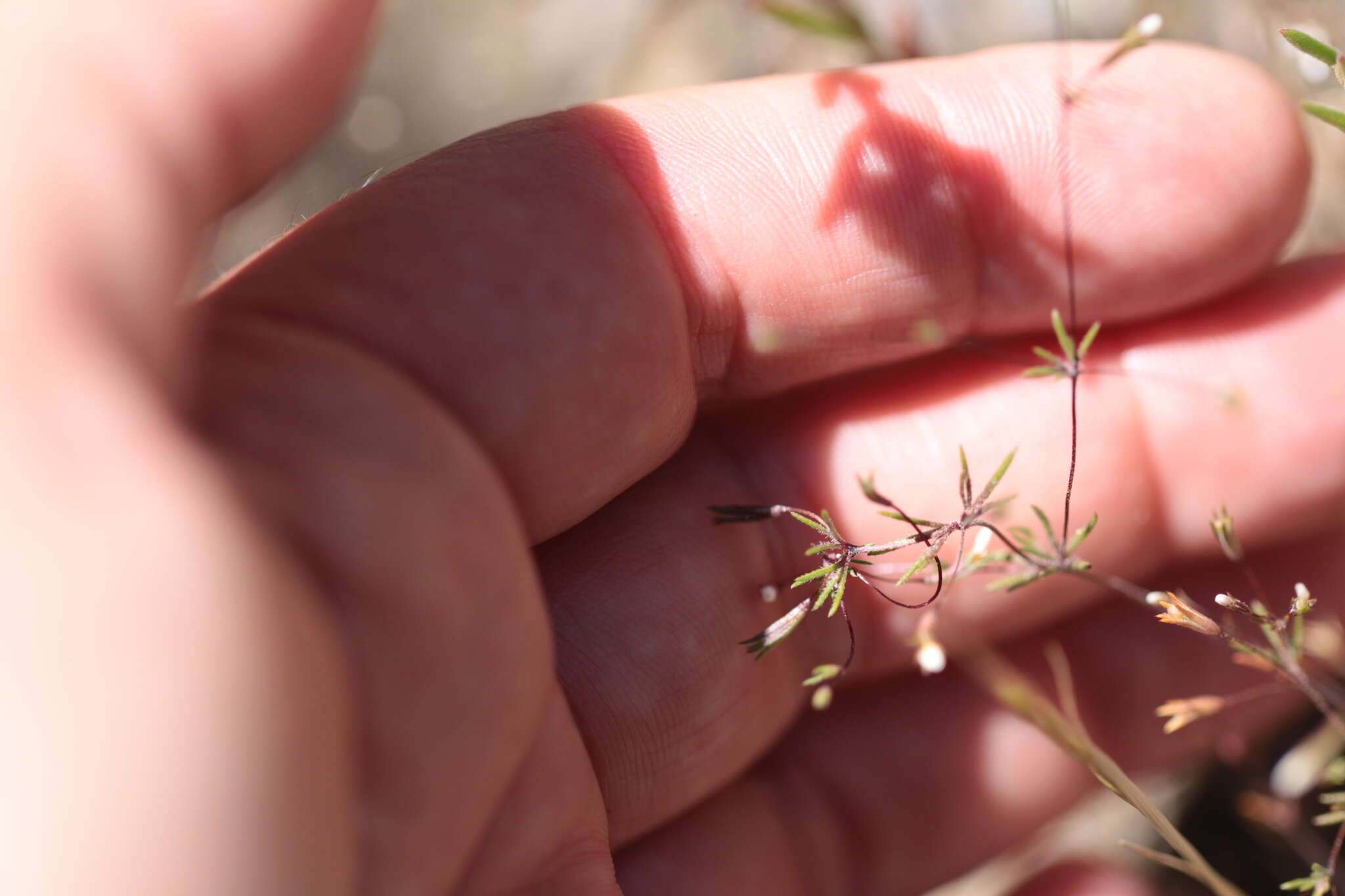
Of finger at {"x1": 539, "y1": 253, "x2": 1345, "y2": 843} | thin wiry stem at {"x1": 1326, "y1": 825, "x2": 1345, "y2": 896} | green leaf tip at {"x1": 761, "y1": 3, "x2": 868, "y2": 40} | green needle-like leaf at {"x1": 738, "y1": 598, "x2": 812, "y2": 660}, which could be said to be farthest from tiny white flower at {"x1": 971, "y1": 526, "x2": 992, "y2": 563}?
green leaf tip at {"x1": 761, "y1": 3, "x2": 868, "y2": 40}

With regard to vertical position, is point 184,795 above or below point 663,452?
above

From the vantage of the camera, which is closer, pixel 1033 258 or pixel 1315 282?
pixel 1033 258

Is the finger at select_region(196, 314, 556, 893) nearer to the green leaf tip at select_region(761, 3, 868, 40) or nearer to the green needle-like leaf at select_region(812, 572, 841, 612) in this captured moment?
the green needle-like leaf at select_region(812, 572, 841, 612)

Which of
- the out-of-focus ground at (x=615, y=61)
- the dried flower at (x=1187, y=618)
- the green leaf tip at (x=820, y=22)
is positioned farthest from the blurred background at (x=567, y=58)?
the dried flower at (x=1187, y=618)

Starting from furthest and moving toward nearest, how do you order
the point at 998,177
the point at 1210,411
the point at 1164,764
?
the point at 1164,764 < the point at 1210,411 < the point at 998,177

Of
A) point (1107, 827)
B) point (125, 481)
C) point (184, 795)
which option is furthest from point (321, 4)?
point (1107, 827)

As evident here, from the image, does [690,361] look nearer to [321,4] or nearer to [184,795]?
[321,4]

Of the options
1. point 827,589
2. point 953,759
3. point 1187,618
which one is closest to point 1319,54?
point 1187,618
